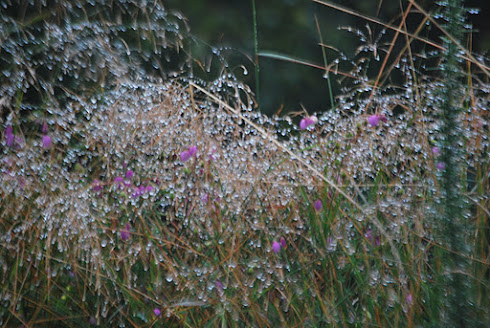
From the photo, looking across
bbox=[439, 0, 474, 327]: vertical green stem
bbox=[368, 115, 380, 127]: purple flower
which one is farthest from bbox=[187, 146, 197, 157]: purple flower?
bbox=[439, 0, 474, 327]: vertical green stem

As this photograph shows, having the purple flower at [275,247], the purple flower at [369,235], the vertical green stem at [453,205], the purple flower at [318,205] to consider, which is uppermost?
the vertical green stem at [453,205]

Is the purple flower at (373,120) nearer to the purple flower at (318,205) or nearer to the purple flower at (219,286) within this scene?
the purple flower at (318,205)

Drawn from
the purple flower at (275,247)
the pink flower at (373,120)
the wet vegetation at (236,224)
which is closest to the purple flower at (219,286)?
the wet vegetation at (236,224)

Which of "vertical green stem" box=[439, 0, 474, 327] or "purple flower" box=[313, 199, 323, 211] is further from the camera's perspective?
"purple flower" box=[313, 199, 323, 211]

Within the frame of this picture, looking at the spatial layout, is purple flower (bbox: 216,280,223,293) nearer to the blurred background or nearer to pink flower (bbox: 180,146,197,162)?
pink flower (bbox: 180,146,197,162)

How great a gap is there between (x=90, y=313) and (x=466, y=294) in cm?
→ 88

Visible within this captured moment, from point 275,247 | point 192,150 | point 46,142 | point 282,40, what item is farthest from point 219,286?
point 282,40

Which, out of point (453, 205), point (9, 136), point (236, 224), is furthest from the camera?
point (9, 136)

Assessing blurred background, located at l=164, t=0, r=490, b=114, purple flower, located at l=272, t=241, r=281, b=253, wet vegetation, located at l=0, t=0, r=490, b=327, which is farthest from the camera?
blurred background, located at l=164, t=0, r=490, b=114

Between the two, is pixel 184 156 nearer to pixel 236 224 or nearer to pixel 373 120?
pixel 236 224

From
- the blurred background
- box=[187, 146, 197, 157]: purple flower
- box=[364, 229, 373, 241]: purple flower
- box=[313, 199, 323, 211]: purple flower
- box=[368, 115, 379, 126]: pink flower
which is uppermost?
box=[368, 115, 379, 126]: pink flower

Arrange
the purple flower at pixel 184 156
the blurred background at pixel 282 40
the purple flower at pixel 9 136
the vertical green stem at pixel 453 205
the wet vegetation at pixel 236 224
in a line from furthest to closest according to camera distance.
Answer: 1. the blurred background at pixel 282 40
2. the purple flower at pixel 9 136
3. the purple flower at pixel 184 156
4. the wet vegetation at pixel 236 224
5. the vertical green stem at pixel 453 205

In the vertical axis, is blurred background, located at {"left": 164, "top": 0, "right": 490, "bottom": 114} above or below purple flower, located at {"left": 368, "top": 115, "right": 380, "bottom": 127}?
below

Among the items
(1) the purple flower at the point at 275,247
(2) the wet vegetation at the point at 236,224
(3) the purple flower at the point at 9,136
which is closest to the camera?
(2) the wet vegetation at the point at 236,224
